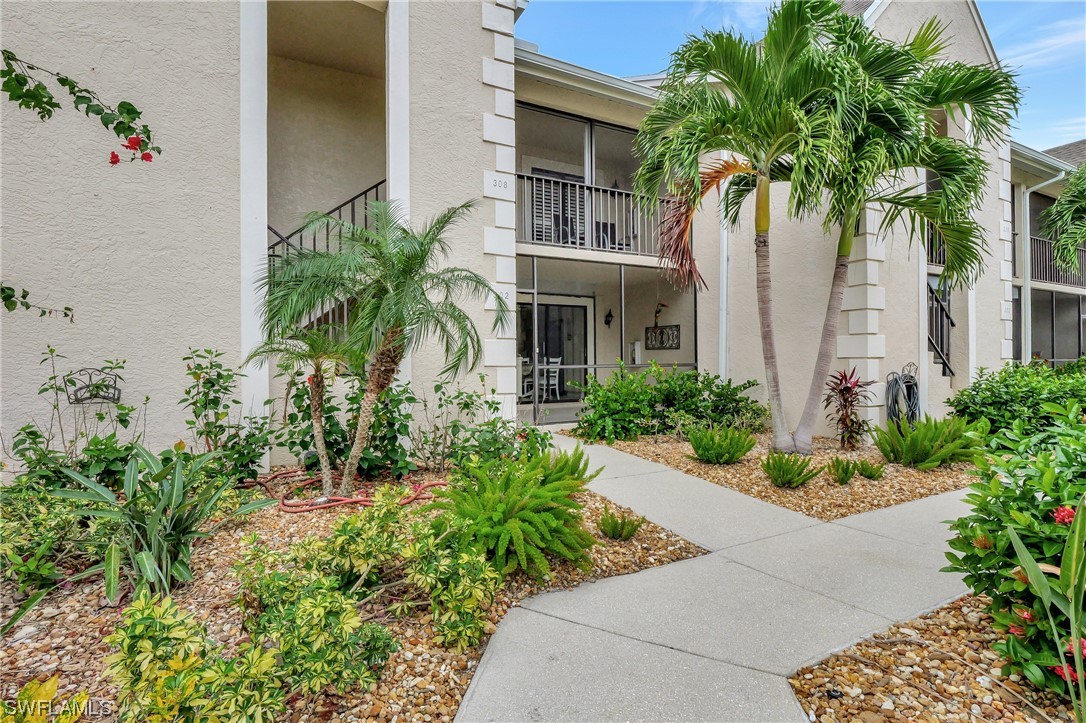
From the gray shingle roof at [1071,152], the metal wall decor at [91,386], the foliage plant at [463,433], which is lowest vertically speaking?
the foliage plant at [463,433]

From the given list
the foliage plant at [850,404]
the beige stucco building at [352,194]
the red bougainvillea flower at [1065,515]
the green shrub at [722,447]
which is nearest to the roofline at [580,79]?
the beige stucco building at [352,194]

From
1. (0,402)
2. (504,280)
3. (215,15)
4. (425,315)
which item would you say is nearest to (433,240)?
(425,315)

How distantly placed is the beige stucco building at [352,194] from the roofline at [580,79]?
0.03 metres

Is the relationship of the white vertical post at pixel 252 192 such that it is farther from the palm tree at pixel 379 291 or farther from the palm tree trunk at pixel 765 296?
the palm tree trunk at pixel 765 296

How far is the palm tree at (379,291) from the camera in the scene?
3443 millimetres

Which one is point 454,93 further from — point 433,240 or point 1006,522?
point 1006,522

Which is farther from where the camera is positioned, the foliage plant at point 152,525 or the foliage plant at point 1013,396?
the foliage plant at point 1013,396

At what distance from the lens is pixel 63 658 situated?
2.09 m

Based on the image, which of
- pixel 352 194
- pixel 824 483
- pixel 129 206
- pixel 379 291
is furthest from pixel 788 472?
pixel 352 194

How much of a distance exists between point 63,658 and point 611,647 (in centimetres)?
231

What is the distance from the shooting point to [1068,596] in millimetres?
1685

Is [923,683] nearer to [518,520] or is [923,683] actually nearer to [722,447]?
[518,520]

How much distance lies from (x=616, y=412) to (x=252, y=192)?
16.1 feet

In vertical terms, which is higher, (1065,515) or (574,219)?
(574,219)
